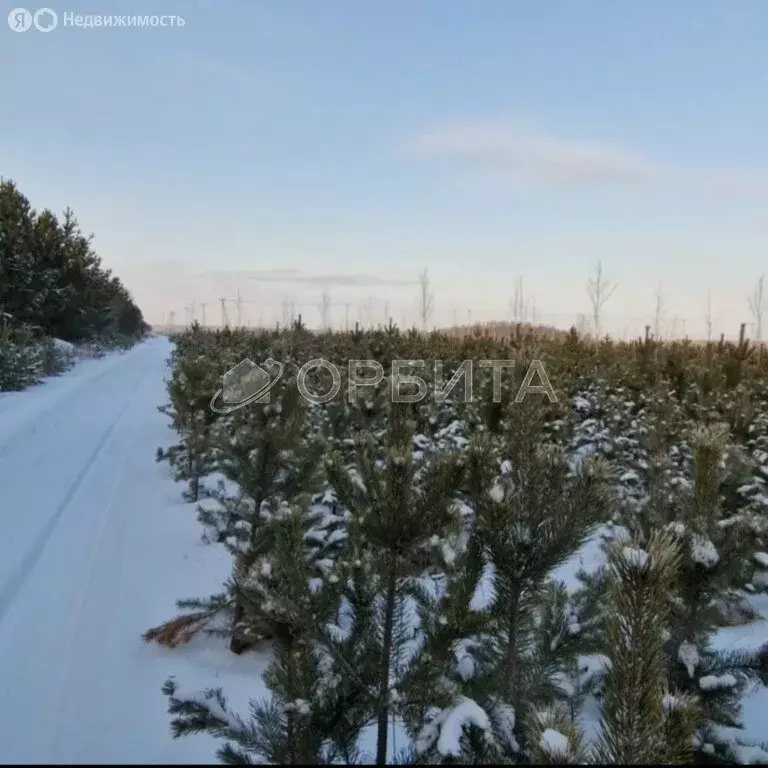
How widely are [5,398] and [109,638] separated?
14248 millimetres

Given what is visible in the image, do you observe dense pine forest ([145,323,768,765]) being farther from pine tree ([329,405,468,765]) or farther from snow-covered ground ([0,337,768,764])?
snow-covered ground ([0,337,768,764])

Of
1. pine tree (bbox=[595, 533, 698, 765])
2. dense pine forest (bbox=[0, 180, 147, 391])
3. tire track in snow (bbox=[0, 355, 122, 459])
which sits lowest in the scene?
tire track in snow (bbox=[0, 355, 122, 459])

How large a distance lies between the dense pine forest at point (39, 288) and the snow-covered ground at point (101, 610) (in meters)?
9.97

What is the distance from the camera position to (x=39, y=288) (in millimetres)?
24125

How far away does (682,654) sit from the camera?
239 centimetres

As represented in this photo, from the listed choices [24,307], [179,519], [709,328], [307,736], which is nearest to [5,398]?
[24,307]

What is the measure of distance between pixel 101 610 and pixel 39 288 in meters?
23.2

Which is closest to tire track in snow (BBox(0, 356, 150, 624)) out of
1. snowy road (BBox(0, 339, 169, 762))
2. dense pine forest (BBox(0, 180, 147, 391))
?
snowy road (BBox(0, 339, 169, 762))

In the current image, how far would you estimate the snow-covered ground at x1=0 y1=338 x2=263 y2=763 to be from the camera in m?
3.41

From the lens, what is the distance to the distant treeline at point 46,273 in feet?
73.1

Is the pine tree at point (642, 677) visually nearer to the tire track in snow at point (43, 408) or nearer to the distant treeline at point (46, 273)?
the tire track in snow at point (43, 408)

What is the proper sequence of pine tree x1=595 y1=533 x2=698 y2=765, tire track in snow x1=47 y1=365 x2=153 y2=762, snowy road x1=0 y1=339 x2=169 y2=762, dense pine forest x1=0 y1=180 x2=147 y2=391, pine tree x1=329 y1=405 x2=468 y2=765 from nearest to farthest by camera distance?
pine tree x1=595 y1=533 x2=698 y2=765
pine tree x1=329 y1=405 x2=468 y2=765
tire track in snow x1=47 y1=365 x2=153 y2=762
snowy road x1=0 y1=339 x2=169 y2=762
dense pine forest x1=0 y1=180 x2=147 y2=391

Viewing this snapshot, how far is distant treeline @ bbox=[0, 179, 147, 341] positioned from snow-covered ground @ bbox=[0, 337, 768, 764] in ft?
43.1

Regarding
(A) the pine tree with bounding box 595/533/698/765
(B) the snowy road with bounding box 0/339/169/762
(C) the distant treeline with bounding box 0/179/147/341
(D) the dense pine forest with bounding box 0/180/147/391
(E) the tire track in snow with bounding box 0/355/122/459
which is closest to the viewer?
(A) the pine tree with bounding box 595/533/698/765
